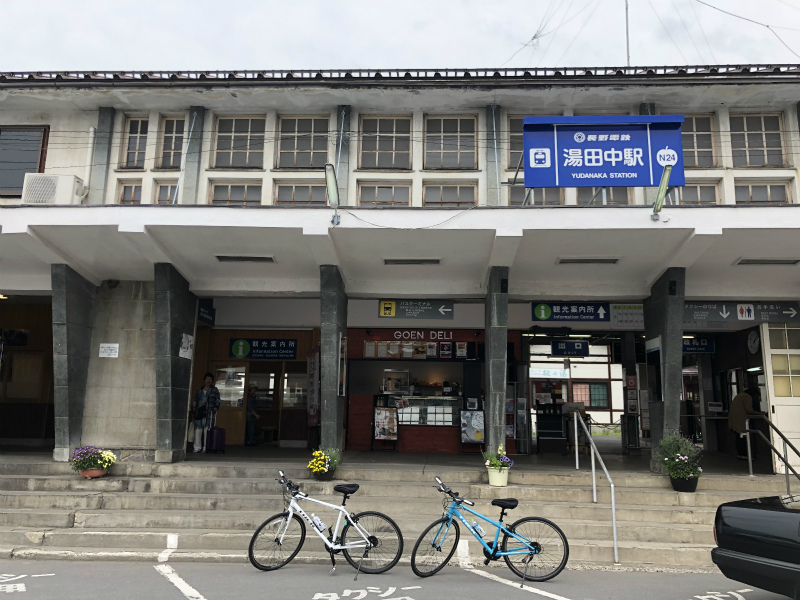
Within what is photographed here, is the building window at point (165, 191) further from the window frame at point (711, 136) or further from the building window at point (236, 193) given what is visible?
the window frame at point (711, 136)

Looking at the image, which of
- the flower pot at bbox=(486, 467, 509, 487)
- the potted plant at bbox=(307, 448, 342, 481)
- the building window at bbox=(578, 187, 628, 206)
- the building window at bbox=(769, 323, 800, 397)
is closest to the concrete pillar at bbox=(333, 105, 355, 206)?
the building window at bbox=(578, 187, 628, 206)

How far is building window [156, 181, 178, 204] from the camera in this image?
12.1 meters

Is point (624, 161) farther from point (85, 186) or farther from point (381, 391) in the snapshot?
point (85, 186)

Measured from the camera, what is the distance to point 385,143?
40.1ft

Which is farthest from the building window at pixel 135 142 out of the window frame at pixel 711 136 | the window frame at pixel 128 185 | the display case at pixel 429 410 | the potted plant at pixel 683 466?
the potted plant at pixel 683 466

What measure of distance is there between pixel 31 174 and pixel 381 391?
8.42 m

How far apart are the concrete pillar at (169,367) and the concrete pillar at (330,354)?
8.56 feet

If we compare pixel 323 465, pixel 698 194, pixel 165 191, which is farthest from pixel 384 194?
pixel 698 194

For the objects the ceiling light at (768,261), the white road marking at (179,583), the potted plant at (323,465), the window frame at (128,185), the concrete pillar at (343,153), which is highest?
the concrete pillar at (343,153)

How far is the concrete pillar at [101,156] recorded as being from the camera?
1188 cm

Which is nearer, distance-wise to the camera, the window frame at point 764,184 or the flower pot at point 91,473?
the flower pot at point 91,473

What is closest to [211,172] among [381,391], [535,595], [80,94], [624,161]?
[80,94]

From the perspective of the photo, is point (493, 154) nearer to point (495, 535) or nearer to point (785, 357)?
point (785, 357)

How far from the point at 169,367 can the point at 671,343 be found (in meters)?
8.72
